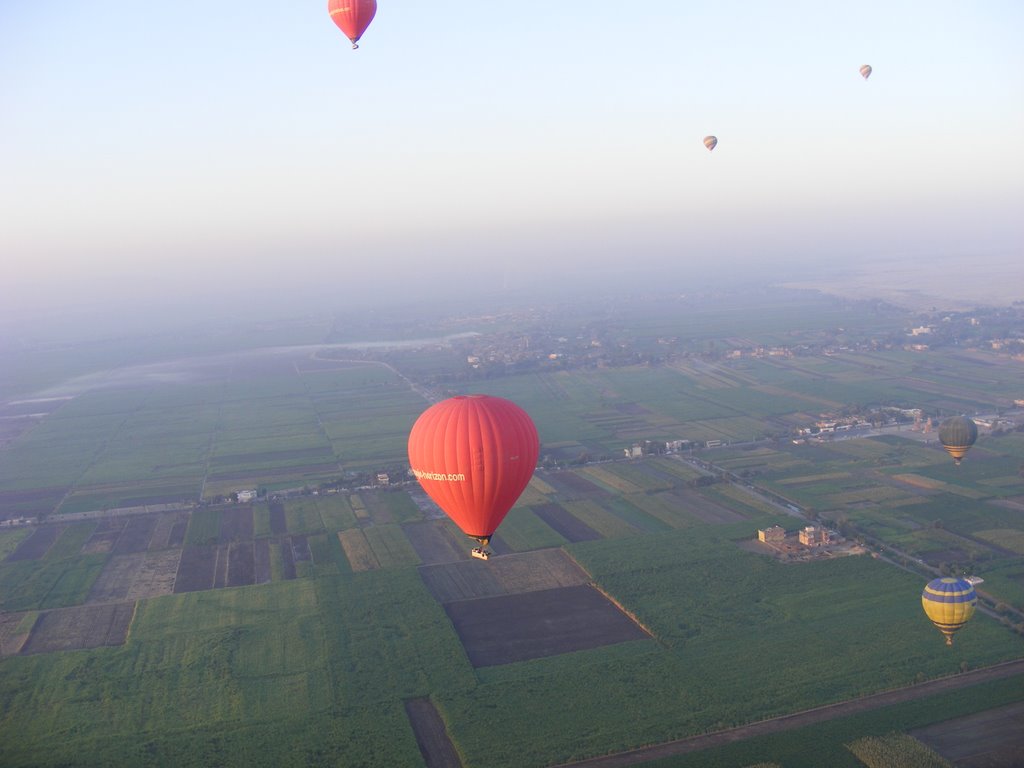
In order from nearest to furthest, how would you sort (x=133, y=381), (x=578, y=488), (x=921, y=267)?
1. (x=578, y=488)
2. (x=133, y=381)
3. (x=921, y=267)

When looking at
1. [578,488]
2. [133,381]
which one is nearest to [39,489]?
[578,488]

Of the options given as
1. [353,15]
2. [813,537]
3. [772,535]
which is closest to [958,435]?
[813,537]

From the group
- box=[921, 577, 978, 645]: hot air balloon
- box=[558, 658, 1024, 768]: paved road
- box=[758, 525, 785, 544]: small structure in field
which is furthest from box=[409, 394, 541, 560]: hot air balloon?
box=[758, 525, 785, 544]: small structure in field

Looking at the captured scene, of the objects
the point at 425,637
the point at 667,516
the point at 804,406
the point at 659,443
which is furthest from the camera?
the point at 804,406

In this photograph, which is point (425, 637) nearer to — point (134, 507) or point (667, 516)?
point (667, 516)

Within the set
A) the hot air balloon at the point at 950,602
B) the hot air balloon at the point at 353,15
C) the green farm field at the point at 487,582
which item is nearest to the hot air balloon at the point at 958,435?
the green farm field at the point at 487,582

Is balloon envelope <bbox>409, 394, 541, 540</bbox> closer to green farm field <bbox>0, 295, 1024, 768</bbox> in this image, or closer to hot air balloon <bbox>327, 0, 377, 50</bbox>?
green farm field <bbox>0, 295, 1024, 768</bbox>
